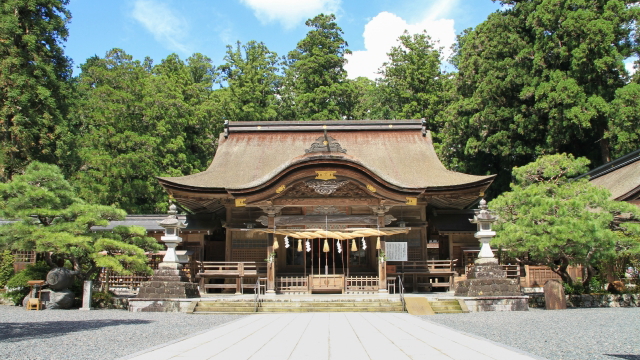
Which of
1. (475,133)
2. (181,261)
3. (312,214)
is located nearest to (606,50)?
(475,133)

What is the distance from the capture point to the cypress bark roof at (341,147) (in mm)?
17622

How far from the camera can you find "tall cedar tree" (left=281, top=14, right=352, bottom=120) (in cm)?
3159

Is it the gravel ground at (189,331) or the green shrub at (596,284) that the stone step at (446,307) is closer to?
the gravel ground at (189,331)

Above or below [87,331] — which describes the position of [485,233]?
above

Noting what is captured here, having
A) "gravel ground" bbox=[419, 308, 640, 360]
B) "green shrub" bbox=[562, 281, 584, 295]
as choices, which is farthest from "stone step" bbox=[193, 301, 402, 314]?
"green shrub" bbox=[562, 281, 584, 295]

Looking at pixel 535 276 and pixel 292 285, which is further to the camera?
pixel 535 276

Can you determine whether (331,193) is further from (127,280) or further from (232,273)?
(127,280)

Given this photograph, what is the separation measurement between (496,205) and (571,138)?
1248 cm

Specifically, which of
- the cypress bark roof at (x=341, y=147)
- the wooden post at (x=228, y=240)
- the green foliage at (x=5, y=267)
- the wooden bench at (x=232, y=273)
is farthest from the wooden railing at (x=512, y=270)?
the green foliage at (x=5, y=267)

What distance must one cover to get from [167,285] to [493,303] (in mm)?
8727

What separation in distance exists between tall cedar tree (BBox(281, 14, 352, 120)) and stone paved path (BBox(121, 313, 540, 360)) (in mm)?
23078

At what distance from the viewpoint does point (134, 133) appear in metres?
23.6

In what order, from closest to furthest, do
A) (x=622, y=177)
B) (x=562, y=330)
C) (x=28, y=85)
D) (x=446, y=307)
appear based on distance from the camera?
(x=562, y=330) → (x=446, y=307) → (x=622, y=177) → (x=28, y=85)

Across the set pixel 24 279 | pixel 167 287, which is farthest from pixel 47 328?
pixel 24 279
